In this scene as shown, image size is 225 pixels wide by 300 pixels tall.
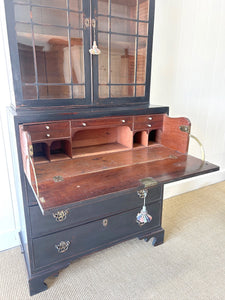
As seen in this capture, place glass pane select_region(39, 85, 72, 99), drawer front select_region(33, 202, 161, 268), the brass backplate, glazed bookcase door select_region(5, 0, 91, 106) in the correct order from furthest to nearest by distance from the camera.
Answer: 1. drawer front select_region(33, 202, 161, 268)
2. glass pane select_region(39, 85, 72, 99)
3. glazed bookcase door select_region(5, 0, 91, 106)
4. the brass backplate

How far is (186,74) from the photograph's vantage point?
216cm

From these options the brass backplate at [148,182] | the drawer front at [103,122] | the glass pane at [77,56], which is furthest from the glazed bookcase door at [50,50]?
the brass backplate at [148,182]

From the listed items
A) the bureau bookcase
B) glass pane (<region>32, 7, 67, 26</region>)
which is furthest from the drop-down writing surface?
glass pane (<region>32, 7, 67, 26</region>)

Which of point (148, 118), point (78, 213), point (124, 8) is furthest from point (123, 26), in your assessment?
point (78, 213)

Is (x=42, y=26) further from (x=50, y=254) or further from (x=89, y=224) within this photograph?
(x=50, y=254)

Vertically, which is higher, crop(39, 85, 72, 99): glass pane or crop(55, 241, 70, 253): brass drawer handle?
crop(39, 85, 72, 99): glass pane

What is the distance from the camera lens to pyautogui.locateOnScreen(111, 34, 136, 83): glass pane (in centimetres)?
139

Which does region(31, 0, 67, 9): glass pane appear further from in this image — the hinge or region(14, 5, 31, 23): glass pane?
the hinge

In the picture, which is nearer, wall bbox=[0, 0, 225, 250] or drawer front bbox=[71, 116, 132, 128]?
drawer front bbox=[71, 116, 132, 128]

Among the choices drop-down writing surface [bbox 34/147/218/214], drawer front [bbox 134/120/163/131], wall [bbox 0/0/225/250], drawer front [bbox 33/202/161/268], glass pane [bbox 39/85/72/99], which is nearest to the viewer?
drop-down writing surface [bbox 34/147/218/214]

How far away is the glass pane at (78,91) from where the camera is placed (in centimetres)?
132

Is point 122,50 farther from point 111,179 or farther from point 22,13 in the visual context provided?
point 111,179

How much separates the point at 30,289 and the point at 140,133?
3.89ft

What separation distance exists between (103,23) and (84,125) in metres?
0.60
